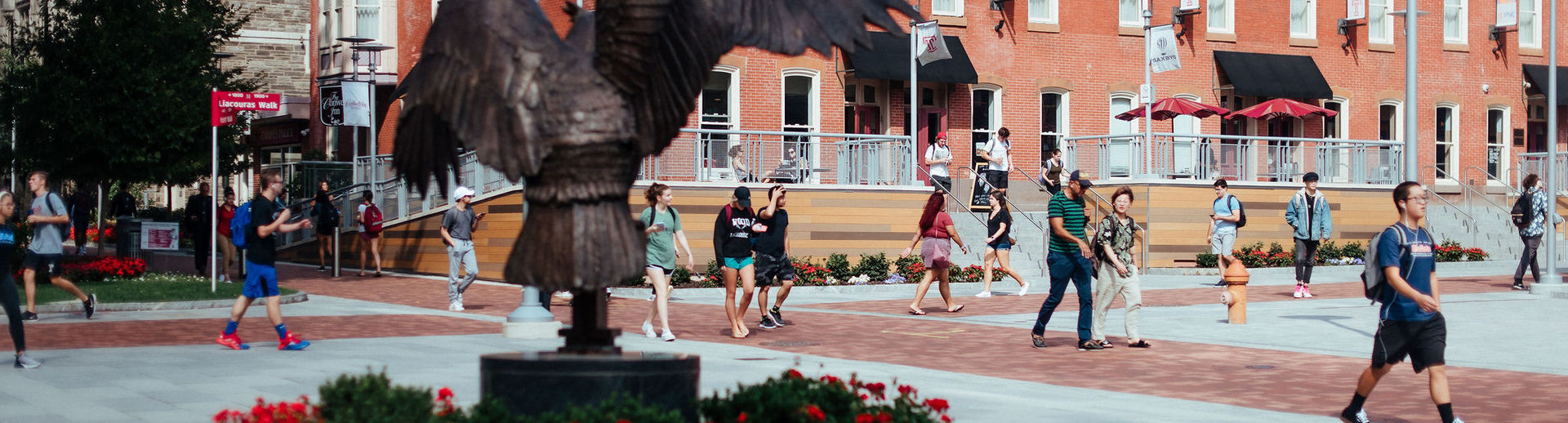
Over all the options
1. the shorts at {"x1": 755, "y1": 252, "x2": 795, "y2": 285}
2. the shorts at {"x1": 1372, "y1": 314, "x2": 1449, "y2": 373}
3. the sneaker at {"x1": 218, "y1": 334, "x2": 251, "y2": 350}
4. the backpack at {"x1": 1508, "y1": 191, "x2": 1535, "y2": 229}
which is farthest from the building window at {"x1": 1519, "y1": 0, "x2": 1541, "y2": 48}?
the sneaker at {"x1": 218, "y1": 334, "x2": 251, "y2": 350}

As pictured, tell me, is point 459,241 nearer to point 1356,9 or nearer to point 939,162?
point 939,162

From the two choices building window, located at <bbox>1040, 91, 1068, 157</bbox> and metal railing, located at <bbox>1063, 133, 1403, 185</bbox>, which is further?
building window, located at <bbox>1040, 91, 1068, 157</bbox>

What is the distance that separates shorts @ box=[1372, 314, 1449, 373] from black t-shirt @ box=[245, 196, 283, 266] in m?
8.78

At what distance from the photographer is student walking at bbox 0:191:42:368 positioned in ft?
36.4

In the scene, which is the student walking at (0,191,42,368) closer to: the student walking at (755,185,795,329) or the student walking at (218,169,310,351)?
the student walking at (218,169,310,351)

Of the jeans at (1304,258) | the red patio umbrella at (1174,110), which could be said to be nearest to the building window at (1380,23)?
the red patio umbrella at (1174,110)

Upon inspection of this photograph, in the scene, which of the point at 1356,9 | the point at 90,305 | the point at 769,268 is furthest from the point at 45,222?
the point at 1356,9

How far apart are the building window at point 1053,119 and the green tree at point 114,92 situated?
16.7 metres

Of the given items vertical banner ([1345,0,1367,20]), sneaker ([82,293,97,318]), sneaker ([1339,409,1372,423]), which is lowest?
sneaker ([1339,409,1372,423])

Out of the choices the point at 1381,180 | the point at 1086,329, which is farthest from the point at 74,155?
the point at 1381,180

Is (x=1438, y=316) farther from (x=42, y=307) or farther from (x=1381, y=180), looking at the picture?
(x=1381, y=180)

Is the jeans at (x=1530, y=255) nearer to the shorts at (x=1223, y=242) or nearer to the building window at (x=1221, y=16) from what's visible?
the shorts at (x=1223, y=242)

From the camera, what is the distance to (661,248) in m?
14.1

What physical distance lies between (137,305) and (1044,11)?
20.4 meters
